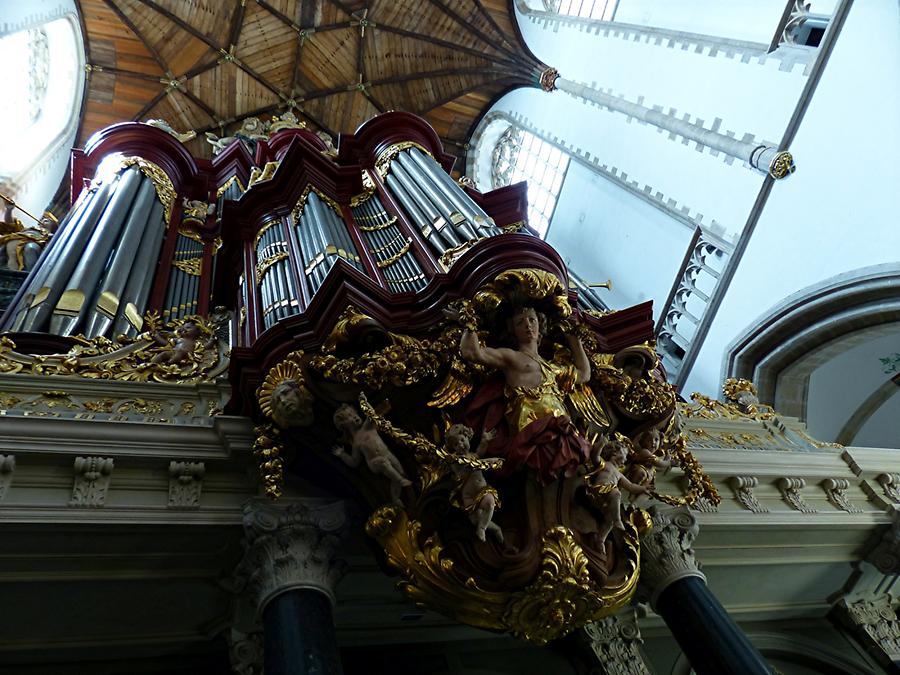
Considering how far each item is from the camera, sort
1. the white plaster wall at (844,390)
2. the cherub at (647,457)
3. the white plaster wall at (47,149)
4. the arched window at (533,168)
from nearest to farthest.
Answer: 1. the cherub at (647,457)
2. the white plaster wall at (844,390)
3. the white plaster wall at (47,149)
4. the arched window at (533,168)

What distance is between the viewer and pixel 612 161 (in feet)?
36.7

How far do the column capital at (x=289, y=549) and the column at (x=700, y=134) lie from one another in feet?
21.1

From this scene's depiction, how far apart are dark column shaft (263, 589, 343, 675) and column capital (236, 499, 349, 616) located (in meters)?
0.05

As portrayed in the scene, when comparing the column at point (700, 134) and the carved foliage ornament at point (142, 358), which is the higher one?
the column at point (700, 134)

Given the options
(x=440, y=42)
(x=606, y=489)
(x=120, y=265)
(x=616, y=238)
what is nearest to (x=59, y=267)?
(x=120, y=265)

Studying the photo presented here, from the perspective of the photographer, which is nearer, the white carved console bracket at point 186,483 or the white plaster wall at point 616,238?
the white carved console bracket at point 186,483

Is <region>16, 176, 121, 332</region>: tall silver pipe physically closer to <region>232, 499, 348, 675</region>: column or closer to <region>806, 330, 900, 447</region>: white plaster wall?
<region>232, 499, 348, 675</region>: column

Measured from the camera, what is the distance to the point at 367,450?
387 cm

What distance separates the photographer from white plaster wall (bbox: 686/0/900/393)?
6989 mm

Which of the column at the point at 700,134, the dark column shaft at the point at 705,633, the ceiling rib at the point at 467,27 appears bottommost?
the dark column shaft at the point at 705,633

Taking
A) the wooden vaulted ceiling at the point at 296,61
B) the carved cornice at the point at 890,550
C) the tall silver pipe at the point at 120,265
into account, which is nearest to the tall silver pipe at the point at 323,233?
the tall silver pipe at the point at 120,265

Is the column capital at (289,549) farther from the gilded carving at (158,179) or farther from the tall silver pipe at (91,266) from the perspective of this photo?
the gilded carving at (158,179)

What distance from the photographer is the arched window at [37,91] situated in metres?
11.5

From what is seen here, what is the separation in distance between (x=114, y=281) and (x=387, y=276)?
2488mm
